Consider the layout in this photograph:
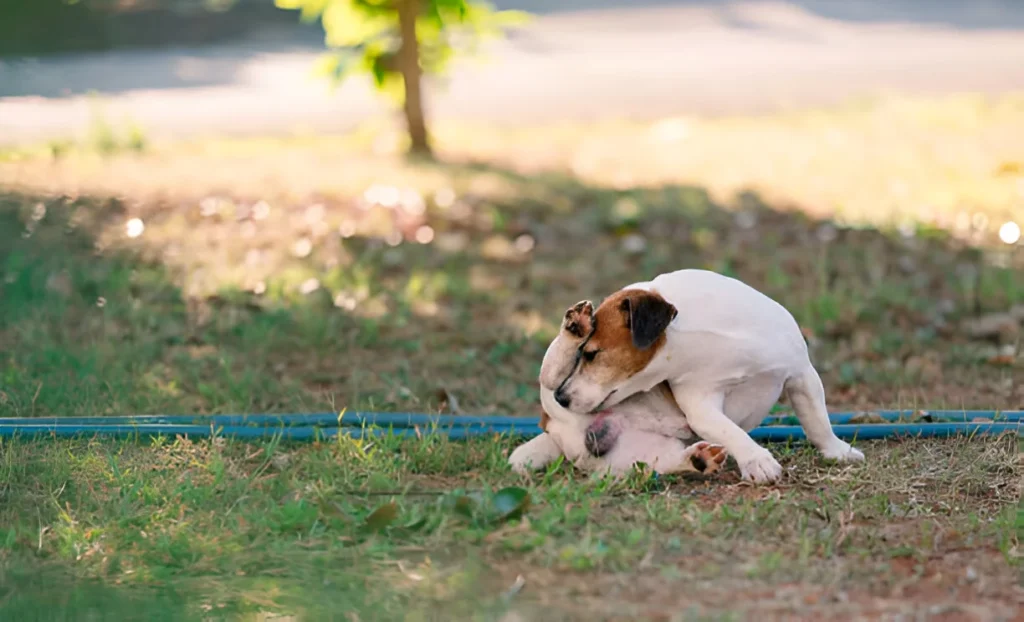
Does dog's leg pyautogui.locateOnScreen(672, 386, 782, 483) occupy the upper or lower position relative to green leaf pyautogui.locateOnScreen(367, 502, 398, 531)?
upper

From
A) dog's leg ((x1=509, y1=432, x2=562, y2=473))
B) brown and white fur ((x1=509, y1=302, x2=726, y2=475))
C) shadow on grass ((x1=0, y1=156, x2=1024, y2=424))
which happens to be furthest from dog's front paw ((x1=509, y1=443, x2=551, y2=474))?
shadow on grass ((x1=0, y1=156, x2=1024, y2=424))

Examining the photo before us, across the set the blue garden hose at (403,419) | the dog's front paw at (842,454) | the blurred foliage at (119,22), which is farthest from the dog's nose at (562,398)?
the blurred foliage at (119,22)

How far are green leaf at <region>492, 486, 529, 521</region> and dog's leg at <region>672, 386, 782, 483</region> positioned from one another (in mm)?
533

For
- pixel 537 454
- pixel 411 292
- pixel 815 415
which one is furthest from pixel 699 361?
pixel 411 292

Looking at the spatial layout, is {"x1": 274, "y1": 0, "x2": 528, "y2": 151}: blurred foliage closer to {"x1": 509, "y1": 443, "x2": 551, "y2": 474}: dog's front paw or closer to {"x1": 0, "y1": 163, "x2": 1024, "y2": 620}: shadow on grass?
{"x1": 0, "y1": 163, "x2": 1024, "y2": 620}: shadow on grass

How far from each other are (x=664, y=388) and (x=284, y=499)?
1.08 meters

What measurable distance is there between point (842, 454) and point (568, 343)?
89cm

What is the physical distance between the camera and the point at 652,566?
2795 millimetres

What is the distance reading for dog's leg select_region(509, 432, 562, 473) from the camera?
3.48 meters

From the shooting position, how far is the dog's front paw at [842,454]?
349cm

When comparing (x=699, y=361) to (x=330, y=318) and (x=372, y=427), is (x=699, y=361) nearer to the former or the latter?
(x=372, y=427)

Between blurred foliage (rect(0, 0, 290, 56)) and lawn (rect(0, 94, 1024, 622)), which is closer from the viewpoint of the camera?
lawn (rect(0, 94, 1024, 622))

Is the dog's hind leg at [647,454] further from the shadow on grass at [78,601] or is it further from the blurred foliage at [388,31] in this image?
the blurred foliage at [388,31]

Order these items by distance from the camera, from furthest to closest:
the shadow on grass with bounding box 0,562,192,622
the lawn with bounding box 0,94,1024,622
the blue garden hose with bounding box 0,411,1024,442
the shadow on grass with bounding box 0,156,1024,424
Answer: the shadow on grass with bounding box 0,156,1024,424
the blue garden hose with bounding box 0,411,1024,442
the lawn with bounding box 0,94,1024,622
the shadow on grass with bounding box 0,562,192,622
